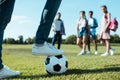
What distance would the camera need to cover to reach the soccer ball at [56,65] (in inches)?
203

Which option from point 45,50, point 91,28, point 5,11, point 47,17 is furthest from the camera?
point 91,28

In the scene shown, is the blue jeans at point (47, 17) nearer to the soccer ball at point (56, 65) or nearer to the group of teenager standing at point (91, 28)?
the soccer ball at point (56, 65)

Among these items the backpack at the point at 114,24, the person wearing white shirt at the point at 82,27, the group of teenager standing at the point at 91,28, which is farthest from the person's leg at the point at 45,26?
the person wearing white shirt at the point at 82,27

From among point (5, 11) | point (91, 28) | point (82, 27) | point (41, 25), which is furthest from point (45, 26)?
point (91, 28)

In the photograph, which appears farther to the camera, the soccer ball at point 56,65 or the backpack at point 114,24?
the backpack at point 114,24

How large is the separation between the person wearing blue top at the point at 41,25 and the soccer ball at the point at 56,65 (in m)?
0.25

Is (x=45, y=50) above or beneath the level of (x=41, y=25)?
beneath

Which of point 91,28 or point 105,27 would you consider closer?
point 105,27

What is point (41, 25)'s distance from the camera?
477cm

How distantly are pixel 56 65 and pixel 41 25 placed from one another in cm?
82

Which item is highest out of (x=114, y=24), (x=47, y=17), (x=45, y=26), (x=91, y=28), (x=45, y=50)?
(x=47, y=17)

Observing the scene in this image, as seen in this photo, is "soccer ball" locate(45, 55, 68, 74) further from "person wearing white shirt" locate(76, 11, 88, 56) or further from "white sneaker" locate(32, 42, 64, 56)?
"person wearing white shirt" locate(76, 11, 88, 56)

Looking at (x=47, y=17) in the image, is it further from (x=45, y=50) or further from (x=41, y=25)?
(x=45, y=50)

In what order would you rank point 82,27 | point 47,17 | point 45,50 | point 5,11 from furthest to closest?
point 82,27
point 45,50
point 47,17
point 5,11
